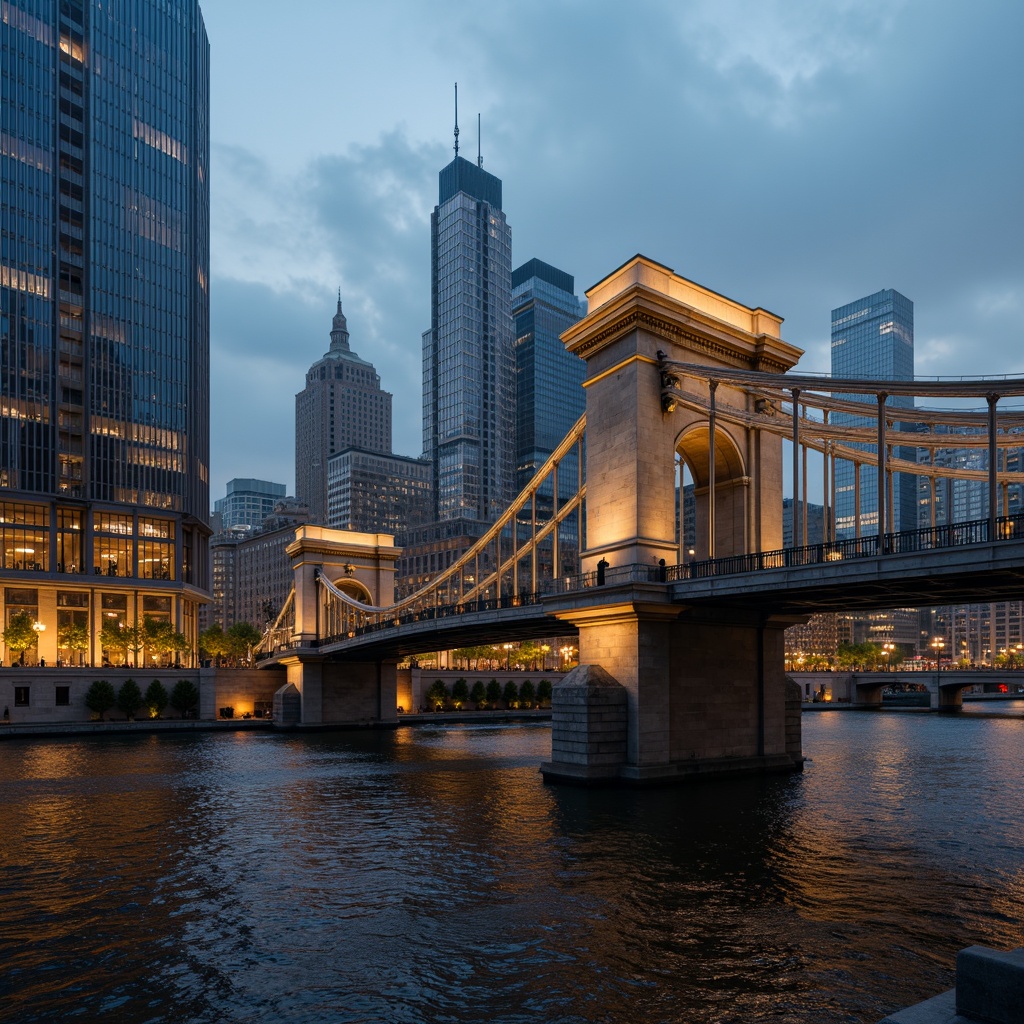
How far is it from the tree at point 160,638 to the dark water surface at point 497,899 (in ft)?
177

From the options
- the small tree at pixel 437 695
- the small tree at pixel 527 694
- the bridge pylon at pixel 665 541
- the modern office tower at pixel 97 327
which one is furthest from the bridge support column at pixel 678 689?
the small tree at pixel 527 694

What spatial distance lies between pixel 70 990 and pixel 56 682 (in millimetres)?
69345

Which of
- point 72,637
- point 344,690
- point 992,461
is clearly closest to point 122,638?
point 72,637

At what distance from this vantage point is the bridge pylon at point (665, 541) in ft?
110

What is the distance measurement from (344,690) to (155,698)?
16992mm

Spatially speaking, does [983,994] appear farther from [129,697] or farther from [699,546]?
[129,697]

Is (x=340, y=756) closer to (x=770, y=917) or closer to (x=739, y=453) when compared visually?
(x=739, y=453)

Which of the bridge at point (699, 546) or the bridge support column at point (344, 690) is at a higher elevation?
the bridge at point (699, 546)

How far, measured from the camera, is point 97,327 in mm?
94938

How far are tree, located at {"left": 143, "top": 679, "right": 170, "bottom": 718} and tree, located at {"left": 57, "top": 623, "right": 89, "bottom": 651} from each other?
1163cm

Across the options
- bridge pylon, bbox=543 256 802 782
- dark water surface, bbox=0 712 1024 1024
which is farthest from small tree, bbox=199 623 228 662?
bridge pylon, bbox=543 256 802 782

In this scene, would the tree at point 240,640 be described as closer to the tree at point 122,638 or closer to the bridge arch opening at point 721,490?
the tree at point 122,638

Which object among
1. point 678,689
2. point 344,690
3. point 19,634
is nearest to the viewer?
point 678,689

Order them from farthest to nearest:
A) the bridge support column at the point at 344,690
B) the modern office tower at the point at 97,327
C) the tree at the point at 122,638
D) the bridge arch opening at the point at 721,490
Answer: the modern office tower at the point at 97,327
the tree at the point at 122,638
the bridge support column at the point at 344,690
the bridge arch opening at the point at 721,490
